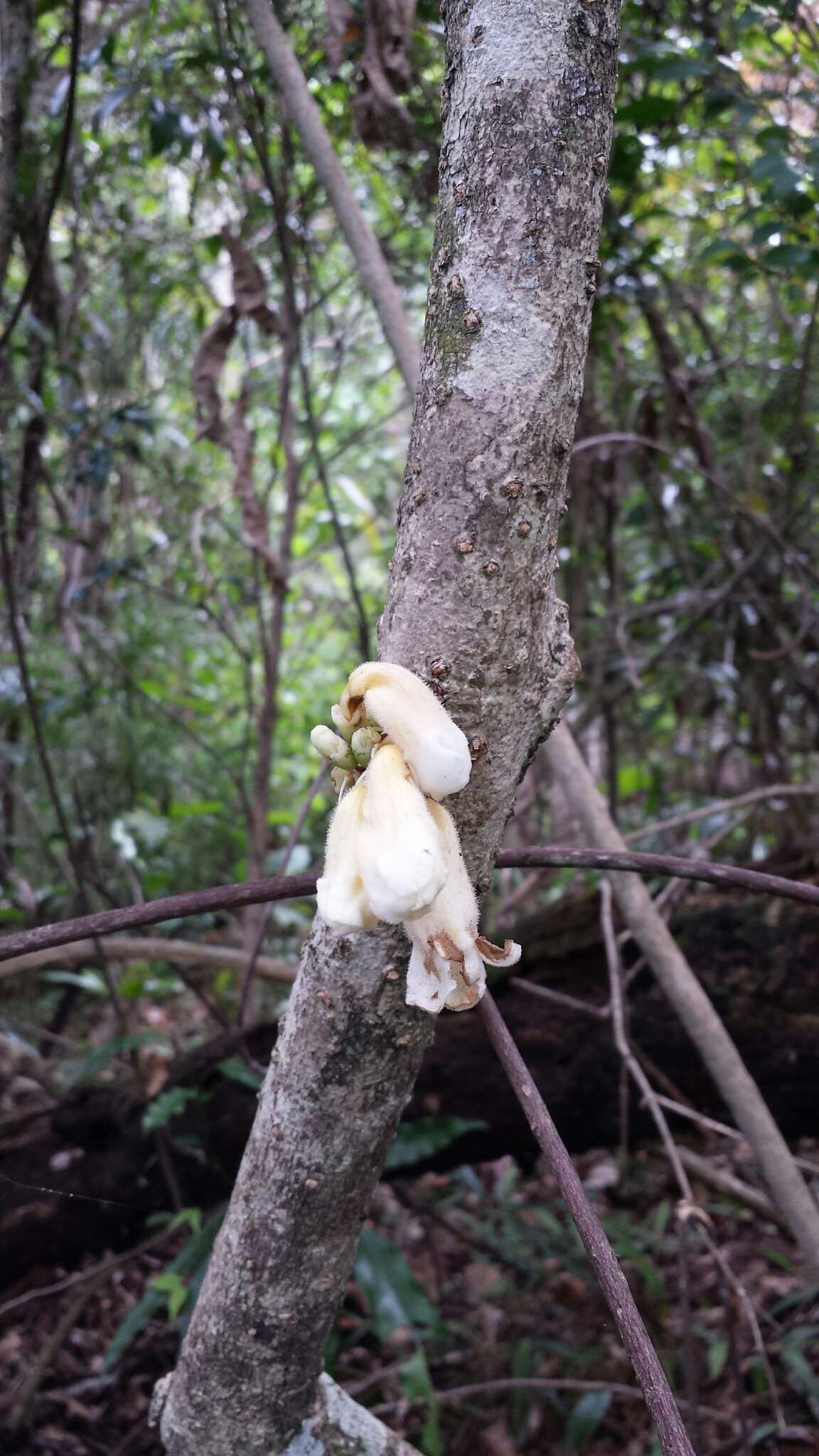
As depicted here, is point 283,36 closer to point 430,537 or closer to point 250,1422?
point 430,537

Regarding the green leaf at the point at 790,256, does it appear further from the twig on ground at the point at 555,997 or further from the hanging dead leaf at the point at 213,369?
the twig on ground at the point at 555,997

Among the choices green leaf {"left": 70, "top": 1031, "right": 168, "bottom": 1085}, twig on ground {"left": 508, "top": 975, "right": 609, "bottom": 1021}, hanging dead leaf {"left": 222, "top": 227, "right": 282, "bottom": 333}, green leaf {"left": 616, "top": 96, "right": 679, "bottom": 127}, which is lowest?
green leaf {"left": 70, "top": 1031, "right": 168, "bottom": 1085}

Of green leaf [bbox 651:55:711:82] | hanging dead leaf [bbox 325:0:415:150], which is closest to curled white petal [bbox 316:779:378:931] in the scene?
hanging dead leaf [bbox 325:0:415:150]

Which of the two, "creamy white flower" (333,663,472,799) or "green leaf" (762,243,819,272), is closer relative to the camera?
"creamy white flower" (333,663,472,799)

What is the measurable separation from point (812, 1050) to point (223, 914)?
1623 millimetres

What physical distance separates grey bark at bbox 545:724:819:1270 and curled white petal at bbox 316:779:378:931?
32.3 inches

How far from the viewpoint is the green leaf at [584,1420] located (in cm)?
154

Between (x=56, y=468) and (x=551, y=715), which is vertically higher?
(x=56, y=468)

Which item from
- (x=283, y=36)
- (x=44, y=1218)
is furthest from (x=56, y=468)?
(x=44, y=1218)

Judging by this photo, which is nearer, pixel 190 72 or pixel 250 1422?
pixel 250 1422

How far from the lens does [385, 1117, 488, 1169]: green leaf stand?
5.22ft

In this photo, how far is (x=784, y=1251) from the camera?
80.3 inches

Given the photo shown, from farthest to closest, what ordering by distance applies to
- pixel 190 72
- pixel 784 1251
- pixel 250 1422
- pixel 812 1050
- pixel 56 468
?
pixel 56 468
pixel 190 72
pixel 784 1251
pixel 812 1050
pixel 250 1422

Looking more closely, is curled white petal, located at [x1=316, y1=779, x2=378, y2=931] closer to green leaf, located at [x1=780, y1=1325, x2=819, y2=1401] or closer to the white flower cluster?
the white flower cluster
